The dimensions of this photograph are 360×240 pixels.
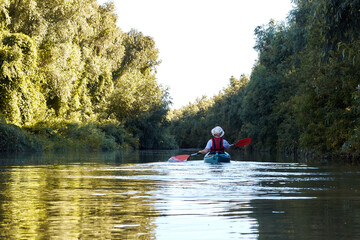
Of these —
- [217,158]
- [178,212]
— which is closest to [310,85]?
[217,158]

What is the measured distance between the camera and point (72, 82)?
40531mm

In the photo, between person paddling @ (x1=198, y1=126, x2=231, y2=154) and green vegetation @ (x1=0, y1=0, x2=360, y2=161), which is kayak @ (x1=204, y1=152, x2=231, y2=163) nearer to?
person paddling @ (x1=198, y1=126, x2=231, y2=154)

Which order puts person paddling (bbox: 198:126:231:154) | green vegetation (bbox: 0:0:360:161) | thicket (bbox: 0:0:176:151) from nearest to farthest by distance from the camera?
person paddling (bbox: 198:126:231:154) < green vegetation (bbox: 0:0:360:161) < thicket (bbox: 0:0:176:151)

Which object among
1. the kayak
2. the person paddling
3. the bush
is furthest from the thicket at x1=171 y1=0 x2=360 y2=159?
the bush

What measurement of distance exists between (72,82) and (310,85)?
68.3ft

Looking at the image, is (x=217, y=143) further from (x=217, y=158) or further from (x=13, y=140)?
(x=13, y=140)

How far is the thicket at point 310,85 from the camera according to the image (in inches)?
591

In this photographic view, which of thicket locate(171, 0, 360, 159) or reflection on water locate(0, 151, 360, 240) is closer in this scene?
reflection on water locate(0, 151, 360, 240)

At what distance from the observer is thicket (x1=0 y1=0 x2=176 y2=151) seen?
99.9 ft

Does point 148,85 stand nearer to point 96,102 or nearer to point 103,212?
point 96,102

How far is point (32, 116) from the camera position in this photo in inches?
1297

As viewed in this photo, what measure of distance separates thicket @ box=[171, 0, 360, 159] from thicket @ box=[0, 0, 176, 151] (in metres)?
11.5

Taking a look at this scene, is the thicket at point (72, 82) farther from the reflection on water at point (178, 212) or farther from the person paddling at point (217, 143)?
the reflection on water at point (178, 212)

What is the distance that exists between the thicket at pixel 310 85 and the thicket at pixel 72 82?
1147 centimetres
